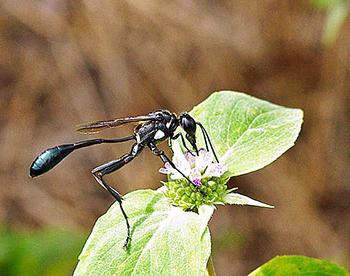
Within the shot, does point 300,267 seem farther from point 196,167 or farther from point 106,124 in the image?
point 106,124

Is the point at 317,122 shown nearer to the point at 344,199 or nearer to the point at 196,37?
the point at 344,199

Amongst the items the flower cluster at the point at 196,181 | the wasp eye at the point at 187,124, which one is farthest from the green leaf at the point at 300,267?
the wasp eye at the point at 187,124

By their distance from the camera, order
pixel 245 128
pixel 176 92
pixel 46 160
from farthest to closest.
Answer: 1. pixel 176 92
2. pixel 245 128
3. pixel 46 160

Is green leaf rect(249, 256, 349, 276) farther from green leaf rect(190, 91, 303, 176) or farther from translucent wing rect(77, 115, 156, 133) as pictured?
translucent wing rect(77, 115, 156, 133)

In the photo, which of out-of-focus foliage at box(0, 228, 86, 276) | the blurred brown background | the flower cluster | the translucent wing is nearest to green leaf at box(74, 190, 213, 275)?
the flower cluster

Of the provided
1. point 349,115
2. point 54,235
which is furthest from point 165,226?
point 349,115

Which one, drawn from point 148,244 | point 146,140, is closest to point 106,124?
point 146,140
